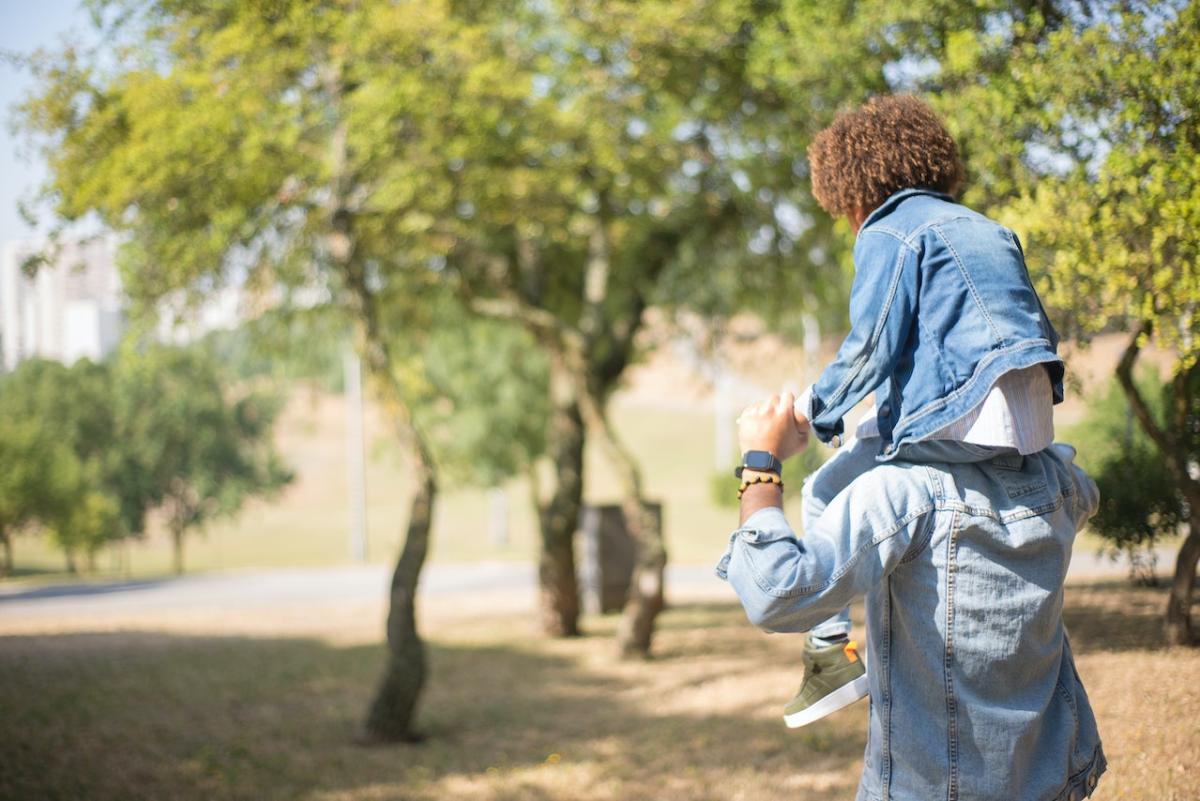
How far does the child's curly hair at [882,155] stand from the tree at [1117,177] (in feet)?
6.94

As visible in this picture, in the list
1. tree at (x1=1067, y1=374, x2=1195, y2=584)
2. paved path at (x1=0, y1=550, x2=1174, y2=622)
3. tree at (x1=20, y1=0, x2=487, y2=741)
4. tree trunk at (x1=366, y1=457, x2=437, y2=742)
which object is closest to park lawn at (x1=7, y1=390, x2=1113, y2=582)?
paved path at (x1=0, y1=550, x2=1174, y2=622)

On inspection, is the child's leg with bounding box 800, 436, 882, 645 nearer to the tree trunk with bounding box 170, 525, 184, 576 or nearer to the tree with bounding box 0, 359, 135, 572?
the tree with bounding box 0, 359, 135, 572

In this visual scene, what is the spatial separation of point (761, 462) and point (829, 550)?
19 centimetres

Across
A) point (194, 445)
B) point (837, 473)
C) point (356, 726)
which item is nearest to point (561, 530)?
point (356, 726)

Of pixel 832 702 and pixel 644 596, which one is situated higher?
pixel 832 702

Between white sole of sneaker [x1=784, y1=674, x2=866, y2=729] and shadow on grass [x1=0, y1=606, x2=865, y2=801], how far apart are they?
3225 millimetres

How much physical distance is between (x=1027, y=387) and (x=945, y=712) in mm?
594

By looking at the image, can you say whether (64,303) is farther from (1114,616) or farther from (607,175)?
(1114,616)

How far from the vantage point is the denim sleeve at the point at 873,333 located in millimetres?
1791

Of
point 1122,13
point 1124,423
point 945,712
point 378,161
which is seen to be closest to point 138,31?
point 378,161

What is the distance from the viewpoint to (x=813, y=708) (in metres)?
2.04

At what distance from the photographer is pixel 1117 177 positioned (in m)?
4.25

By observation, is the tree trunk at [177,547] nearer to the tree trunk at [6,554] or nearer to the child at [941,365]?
the tree trunk at [6,554]

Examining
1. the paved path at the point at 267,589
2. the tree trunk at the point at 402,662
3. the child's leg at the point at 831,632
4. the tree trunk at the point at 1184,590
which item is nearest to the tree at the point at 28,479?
the paved path at the point at 267,589
